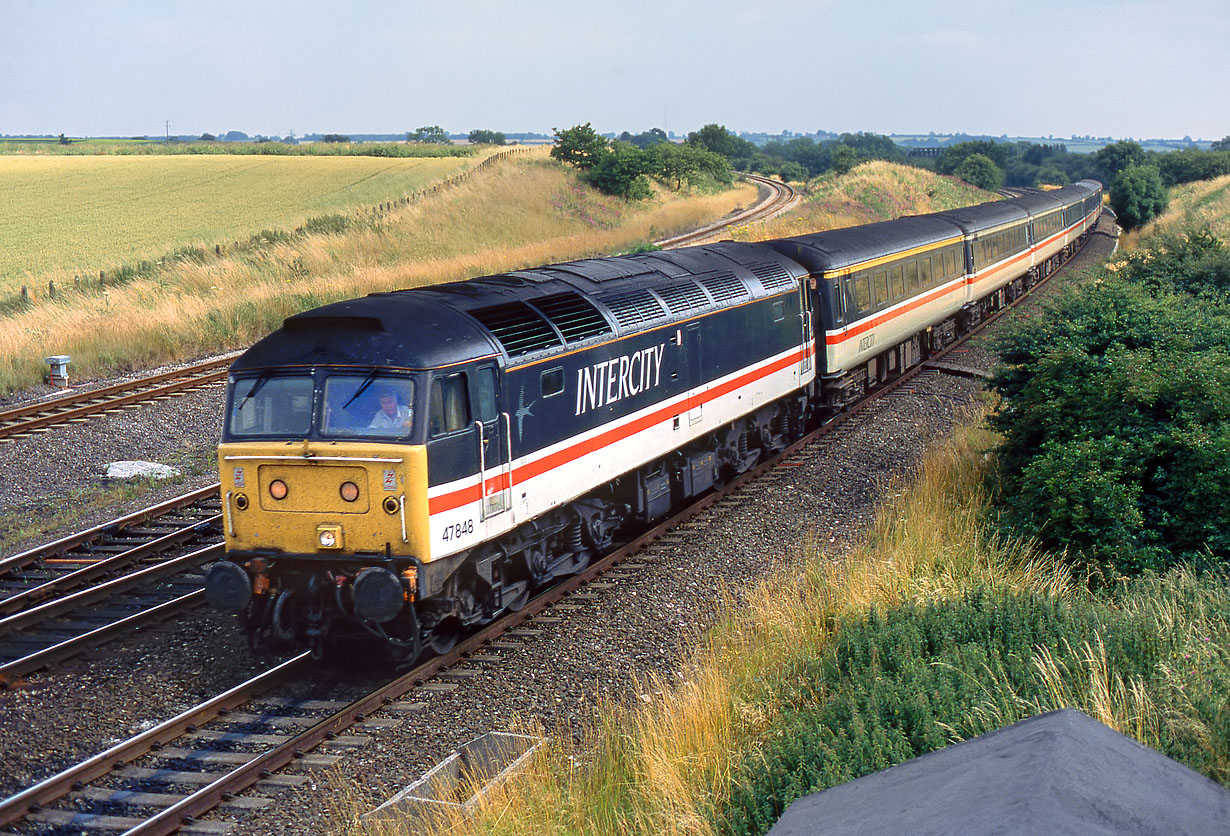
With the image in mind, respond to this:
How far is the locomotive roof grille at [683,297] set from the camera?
1383 cm

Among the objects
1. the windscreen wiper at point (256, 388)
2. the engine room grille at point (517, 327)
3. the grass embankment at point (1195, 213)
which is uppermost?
the grass embankment at point (1195, 213)

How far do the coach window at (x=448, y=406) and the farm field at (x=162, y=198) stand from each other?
93.2ft

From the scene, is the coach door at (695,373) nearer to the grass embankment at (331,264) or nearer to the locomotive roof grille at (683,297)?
the locomotive roof grille at (683,297)

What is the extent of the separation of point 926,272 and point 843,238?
436 cm

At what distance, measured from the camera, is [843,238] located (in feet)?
68.7

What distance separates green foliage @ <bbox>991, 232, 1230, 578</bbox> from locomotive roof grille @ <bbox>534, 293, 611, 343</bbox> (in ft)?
16.7

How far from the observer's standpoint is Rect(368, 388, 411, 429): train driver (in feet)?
31.4

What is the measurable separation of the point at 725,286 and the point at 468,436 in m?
6.34

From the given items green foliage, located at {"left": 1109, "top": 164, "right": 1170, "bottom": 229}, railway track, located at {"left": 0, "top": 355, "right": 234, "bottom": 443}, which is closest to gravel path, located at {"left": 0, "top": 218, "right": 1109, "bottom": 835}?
railway track, located at {"left": 0, "top": 355, "right": 234, "bottom": 443}

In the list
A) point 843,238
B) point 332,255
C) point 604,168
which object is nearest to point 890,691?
point 843,238

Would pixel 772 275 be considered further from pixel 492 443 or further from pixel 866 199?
pixel 866 199

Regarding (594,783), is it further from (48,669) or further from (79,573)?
(79,573)

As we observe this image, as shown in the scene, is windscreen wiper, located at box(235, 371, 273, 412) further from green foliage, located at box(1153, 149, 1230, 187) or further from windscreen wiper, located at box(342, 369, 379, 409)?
green foliage, located at box(1153, 149, 1230, 187)

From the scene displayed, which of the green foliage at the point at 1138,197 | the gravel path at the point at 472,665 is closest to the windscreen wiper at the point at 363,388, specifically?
the gravel path at the point at 472,665
